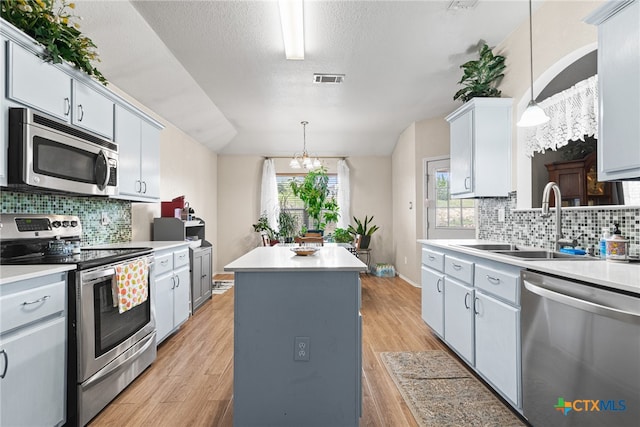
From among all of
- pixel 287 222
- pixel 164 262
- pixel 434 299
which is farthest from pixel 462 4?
pixel 287 222

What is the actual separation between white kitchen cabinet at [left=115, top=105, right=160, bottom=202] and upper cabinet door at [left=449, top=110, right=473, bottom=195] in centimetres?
311

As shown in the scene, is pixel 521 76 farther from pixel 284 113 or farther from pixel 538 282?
pixel 284 113

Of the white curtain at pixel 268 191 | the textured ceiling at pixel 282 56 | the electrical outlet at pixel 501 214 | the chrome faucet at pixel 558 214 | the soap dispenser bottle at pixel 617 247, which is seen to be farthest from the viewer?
the white curtain at pixel 268 191

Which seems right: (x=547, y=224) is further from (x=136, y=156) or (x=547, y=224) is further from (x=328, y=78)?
(x=136, y=156)

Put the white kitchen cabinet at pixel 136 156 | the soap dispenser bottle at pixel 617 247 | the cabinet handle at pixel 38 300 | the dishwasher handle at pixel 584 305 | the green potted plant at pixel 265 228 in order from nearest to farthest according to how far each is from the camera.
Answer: the dishwasher handle at pixel 584 305 → the cabinet handle at pixel 38 300 → the soap dispenser bottle at pixel 617 247 → the white kitchen cabinet at pixel 136 156 → the green potted plant at pixel 265 228

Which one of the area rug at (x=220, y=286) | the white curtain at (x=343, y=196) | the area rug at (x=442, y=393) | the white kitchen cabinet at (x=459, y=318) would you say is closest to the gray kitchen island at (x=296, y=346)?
the area rug at (x=442, y=393)

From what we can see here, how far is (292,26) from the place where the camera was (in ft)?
9.01

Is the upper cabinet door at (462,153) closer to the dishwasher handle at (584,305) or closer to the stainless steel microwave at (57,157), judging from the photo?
the dishwasher handle at (584,305)

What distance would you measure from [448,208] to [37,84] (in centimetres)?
509

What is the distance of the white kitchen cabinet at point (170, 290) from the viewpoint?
2920 mm

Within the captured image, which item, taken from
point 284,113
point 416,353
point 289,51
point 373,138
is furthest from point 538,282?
point 373,138

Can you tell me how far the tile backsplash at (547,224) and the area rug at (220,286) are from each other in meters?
3.82

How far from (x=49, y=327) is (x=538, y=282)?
8.18 ft

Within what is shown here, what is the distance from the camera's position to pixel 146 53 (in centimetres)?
314
